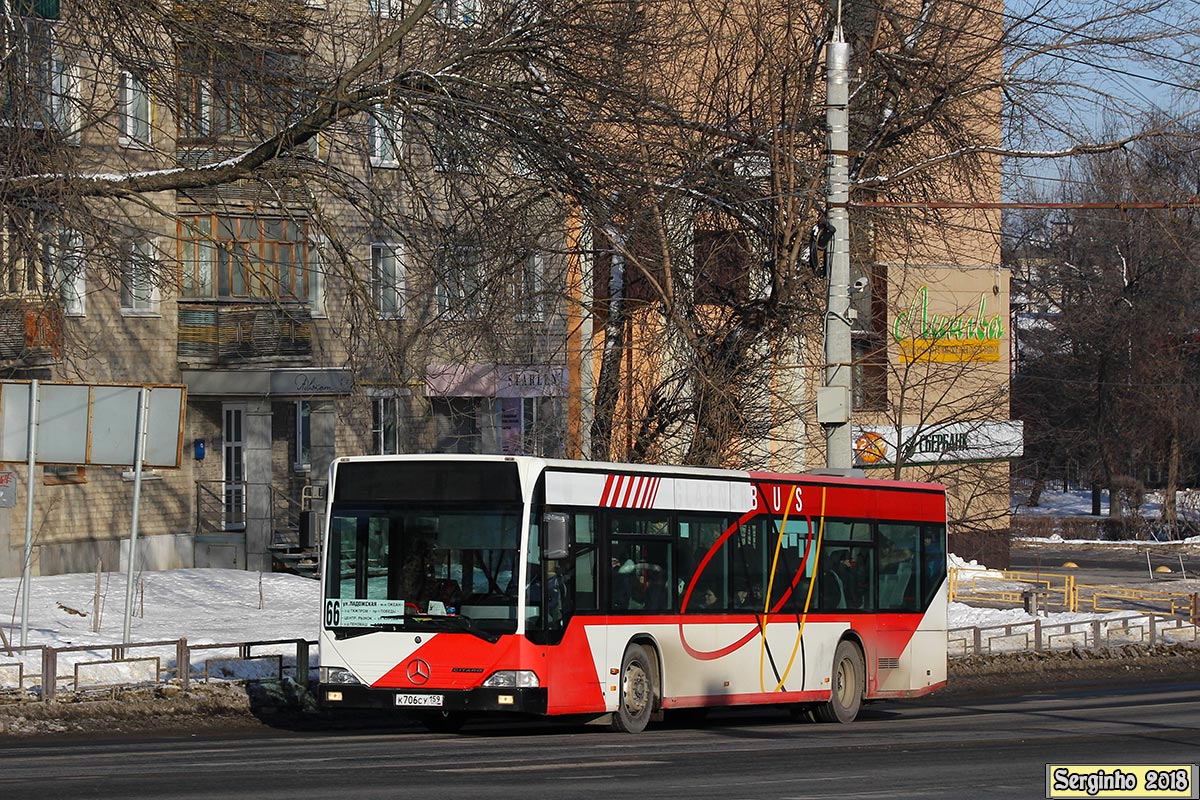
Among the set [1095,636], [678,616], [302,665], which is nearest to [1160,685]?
[1095,636]

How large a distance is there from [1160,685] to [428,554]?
14758 millimetres

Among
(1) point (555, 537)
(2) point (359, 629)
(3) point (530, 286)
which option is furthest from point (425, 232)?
(3) point (530, 286)

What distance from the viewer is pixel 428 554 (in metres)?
16.9

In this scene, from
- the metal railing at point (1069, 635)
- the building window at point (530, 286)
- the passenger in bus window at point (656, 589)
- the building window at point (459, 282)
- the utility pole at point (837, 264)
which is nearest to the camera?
the passenger in bus window at point (656, 589)

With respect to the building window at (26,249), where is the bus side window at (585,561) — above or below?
below

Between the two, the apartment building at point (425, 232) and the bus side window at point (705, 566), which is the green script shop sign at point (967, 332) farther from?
the bus side window at point (705, 566)

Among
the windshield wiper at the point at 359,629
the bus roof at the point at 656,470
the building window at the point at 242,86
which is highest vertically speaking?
the building window at the point at 242,86

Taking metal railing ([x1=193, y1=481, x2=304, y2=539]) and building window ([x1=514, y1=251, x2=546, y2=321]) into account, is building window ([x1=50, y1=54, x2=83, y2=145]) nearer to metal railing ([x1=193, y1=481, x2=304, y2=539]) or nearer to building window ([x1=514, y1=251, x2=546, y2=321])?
building window ([x1=514, y1=251, x2=546, y2=321])

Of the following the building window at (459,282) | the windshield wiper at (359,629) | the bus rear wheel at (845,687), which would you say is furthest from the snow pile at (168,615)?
the bus rear wheel at (845,687)

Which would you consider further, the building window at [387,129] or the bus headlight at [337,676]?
the building window at [387,129]

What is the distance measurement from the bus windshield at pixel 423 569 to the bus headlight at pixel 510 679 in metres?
0.38

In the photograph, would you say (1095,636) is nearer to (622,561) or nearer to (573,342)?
(573,342)

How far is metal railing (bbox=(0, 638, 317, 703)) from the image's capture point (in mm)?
19141

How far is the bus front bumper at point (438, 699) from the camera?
1638 cm
